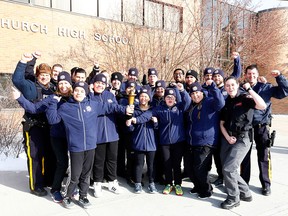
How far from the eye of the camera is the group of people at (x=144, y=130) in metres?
3.80

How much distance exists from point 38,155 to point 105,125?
1.11 meters

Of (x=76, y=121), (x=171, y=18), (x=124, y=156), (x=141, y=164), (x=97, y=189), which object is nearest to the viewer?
(x=76, y=121)

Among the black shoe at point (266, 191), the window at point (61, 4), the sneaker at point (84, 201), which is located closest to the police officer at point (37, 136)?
the sneaker at point (84, 201)

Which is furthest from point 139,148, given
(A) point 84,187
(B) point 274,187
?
(B) point 274,187

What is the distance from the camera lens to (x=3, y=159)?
581 centimetres

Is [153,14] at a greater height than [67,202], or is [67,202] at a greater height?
[153,14]

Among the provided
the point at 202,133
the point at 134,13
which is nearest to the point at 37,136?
the point at 202,133

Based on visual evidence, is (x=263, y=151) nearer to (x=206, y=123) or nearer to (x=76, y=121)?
(x=206, y=123)

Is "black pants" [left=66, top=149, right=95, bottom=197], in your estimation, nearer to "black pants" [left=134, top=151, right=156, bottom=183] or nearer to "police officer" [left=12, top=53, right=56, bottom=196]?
"police officer" [left=12, top=53, right=56, bottom=196]

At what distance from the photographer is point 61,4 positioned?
13664 mm

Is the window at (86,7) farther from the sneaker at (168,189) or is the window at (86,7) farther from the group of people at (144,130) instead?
the sneaker at (168,189)

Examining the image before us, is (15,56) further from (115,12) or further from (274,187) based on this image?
(274,187)

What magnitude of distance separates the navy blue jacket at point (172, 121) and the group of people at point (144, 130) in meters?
0.02

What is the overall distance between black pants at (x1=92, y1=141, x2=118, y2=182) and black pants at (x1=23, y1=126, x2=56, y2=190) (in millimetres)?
729
